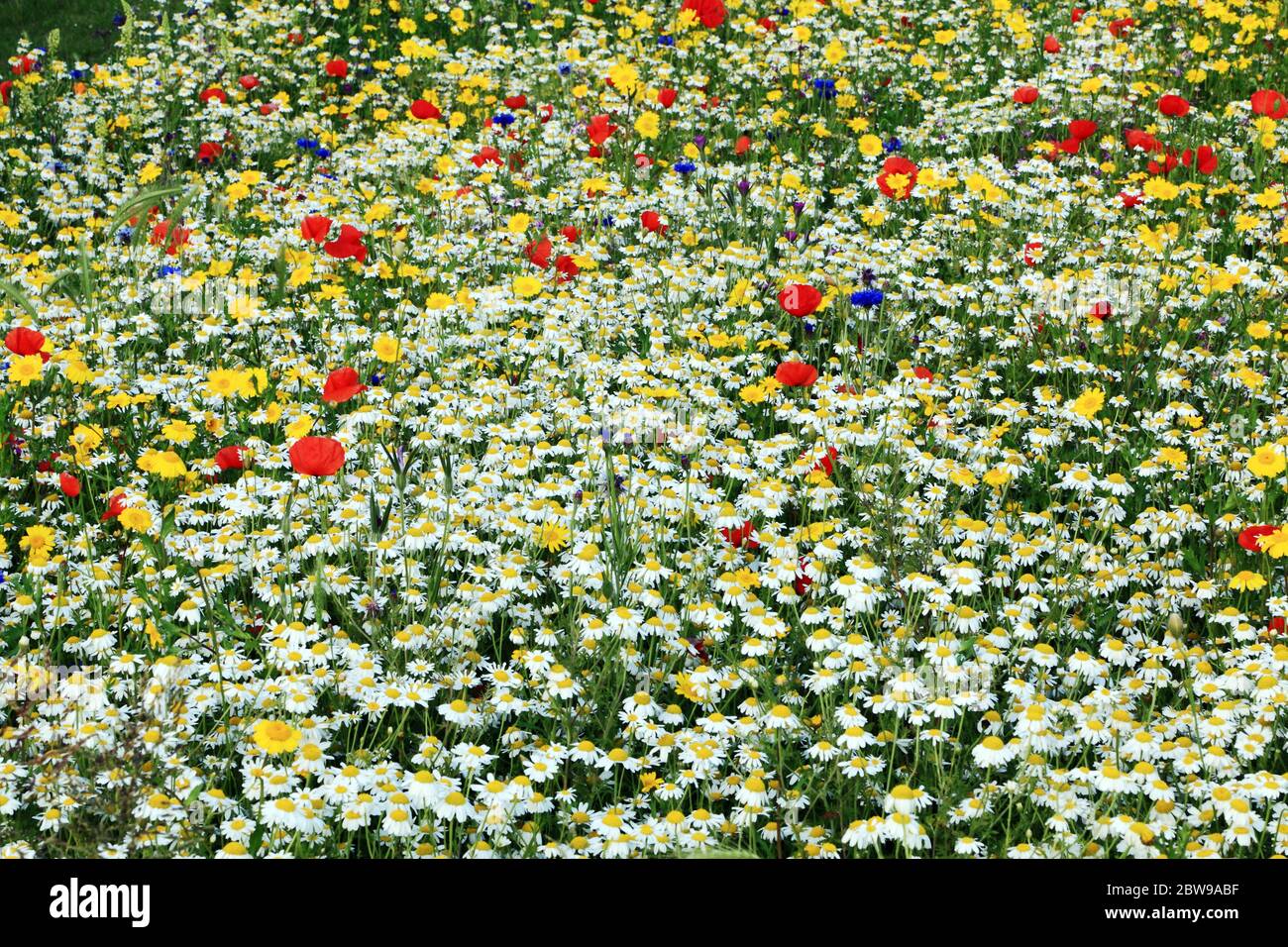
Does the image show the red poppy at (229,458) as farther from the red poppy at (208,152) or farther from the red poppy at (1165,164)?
the red poppy at (1165,164)

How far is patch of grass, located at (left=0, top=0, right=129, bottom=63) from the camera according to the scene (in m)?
9.30

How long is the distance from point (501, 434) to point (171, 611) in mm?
1253

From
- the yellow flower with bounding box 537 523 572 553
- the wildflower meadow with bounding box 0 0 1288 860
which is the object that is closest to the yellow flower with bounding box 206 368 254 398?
the wildflower meadow with bounding box 0 0 1288 860

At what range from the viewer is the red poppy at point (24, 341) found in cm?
428

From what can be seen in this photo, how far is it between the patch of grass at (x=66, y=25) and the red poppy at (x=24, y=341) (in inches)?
216

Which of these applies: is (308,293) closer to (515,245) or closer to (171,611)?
(515,245)

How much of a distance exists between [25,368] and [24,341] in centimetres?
11

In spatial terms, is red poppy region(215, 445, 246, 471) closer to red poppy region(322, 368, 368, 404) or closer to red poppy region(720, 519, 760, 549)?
red poppy region(322, 368, 368, 404)

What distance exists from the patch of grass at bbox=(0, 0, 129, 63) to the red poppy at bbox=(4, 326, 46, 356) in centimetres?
549

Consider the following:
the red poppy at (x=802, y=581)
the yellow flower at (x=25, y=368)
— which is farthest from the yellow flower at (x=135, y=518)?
the red poppy at (x=802, y=581)

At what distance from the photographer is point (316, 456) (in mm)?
3436

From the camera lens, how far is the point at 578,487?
424 cm
